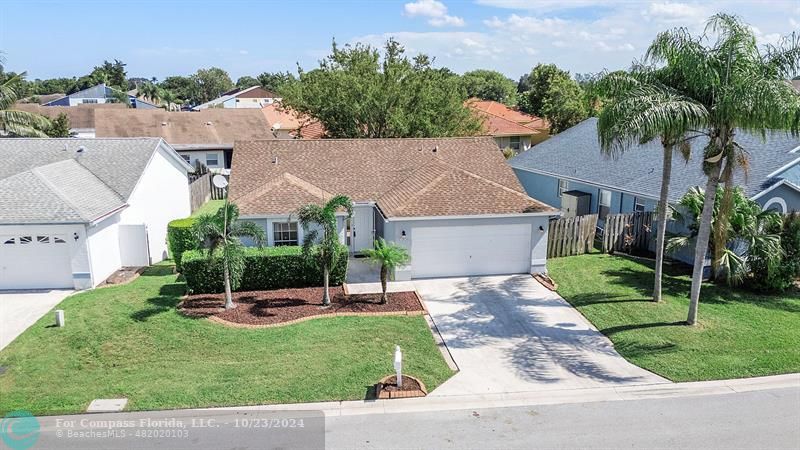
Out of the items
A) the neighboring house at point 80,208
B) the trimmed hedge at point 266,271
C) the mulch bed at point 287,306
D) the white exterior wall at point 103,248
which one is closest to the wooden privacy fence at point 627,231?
the mulch bed at point 287,306

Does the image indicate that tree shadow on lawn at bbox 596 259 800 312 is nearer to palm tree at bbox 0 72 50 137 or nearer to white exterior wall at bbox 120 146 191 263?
white exterior wall at bbox 120 146 191 263

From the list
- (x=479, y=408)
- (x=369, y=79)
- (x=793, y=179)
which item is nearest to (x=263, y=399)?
(x=479, y=408)

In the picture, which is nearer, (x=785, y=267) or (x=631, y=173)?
(x=785, y=267)

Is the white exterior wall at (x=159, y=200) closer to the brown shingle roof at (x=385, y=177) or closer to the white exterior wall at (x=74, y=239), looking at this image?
the white exterior wall at (x=74, y=239)

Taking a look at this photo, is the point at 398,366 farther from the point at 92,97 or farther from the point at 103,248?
the point at 92,97

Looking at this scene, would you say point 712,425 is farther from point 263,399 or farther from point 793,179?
point 793,179

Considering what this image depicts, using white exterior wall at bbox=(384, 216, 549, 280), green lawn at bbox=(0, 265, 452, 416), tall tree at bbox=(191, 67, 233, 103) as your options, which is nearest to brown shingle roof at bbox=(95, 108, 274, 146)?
white exterior wall at bbox=(384, 216, 549, 280)

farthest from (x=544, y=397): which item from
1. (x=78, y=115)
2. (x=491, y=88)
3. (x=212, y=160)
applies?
(x=491, y=88)
